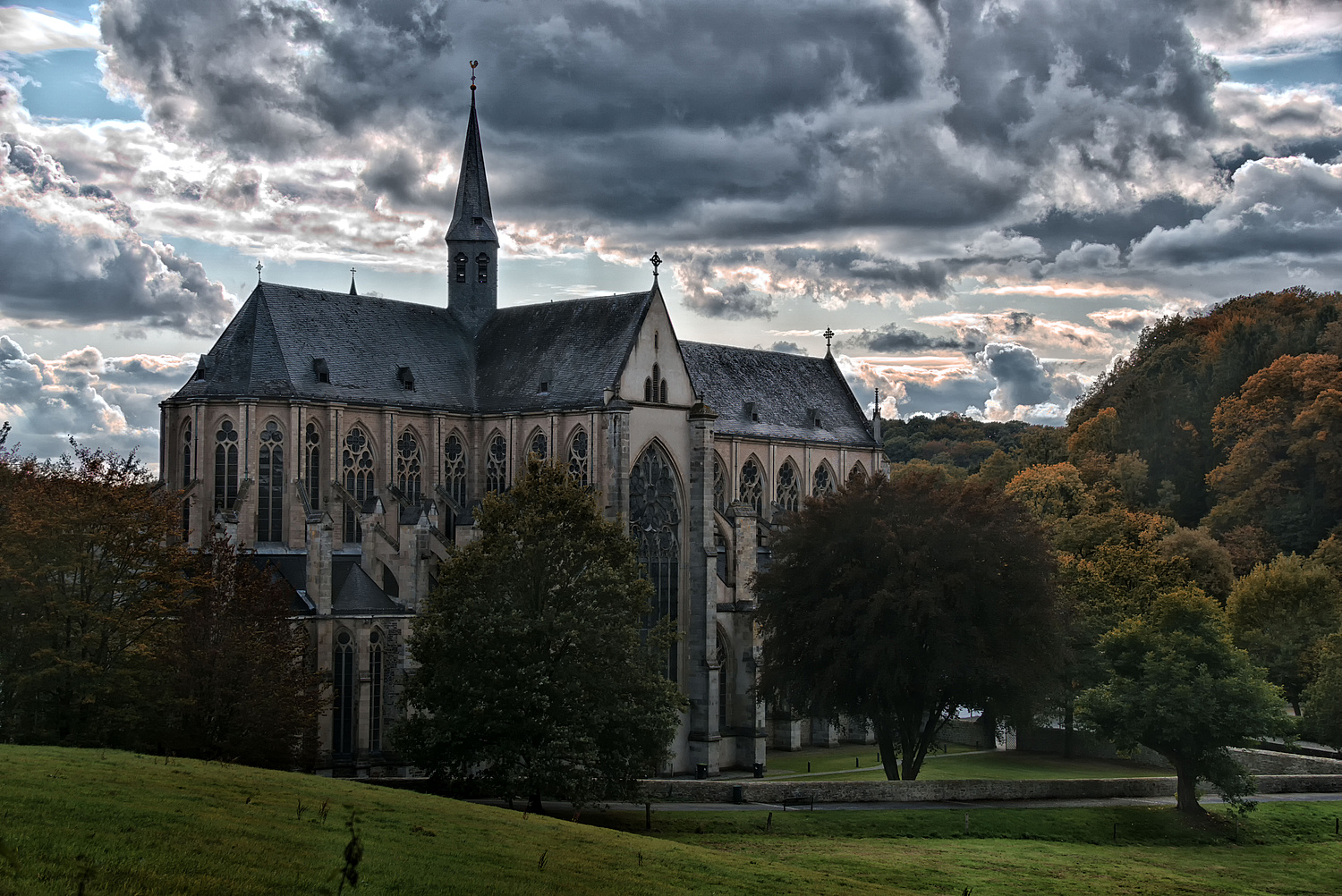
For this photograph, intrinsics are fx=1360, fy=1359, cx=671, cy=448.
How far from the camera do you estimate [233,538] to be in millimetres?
56438

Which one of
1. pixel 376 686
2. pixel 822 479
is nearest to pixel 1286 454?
pixel 822 479

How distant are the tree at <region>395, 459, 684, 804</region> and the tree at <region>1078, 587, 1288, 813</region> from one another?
60.0ft

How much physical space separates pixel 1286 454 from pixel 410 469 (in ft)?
236

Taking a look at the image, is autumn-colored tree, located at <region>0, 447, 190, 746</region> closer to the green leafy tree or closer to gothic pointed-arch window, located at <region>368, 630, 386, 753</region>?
gothic pointed-arch window, located at <region>368, 630, 386, 753</region>

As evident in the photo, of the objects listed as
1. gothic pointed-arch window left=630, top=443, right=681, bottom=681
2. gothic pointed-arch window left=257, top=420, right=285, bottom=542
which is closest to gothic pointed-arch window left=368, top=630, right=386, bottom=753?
gothic pointed-arch window left=257, top=420, right=285, bottom=542

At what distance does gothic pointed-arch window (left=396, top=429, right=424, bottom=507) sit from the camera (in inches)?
2464

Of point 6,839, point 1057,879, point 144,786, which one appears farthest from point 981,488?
point 6,839

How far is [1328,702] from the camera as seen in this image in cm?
6134

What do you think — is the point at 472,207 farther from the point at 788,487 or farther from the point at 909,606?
the point at 909,606

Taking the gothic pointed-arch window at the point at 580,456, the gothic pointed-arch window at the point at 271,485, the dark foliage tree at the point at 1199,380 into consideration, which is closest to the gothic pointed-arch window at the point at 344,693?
the gothic pointed-arch window at the point at 271,485

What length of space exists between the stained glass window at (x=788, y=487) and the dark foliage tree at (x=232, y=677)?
3637 cm

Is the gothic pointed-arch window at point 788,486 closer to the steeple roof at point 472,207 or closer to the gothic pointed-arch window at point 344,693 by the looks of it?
the steeple roof at point 472,207

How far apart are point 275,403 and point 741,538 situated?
2238 cm

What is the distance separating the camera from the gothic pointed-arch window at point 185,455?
58625mm
